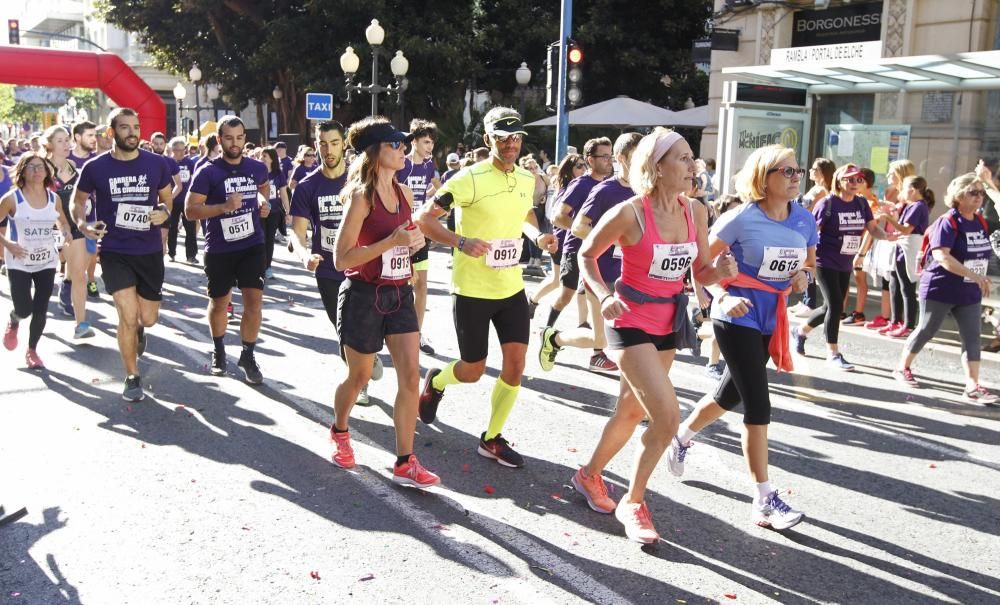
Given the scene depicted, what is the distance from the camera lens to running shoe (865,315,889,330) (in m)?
10.2

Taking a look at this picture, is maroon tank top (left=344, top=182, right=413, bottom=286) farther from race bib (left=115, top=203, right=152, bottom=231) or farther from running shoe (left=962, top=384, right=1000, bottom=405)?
running shoe (left=962, top=384, right=1000, bottom=405)

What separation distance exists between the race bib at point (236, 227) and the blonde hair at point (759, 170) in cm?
378

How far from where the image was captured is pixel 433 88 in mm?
28469

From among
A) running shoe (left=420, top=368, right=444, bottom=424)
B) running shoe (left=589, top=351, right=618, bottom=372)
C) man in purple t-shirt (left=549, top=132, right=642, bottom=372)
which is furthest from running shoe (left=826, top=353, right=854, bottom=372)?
running shoe (left=420, top=368, right=444, bottom=424)

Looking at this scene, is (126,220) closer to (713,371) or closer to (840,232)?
(713,371)

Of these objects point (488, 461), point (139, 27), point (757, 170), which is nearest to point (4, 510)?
point (488, 461)

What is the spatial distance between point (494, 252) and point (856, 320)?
6677 mm

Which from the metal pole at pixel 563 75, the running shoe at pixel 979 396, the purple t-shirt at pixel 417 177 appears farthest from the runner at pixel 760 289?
the metal pole at pixel 563 75

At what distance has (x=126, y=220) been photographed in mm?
6594

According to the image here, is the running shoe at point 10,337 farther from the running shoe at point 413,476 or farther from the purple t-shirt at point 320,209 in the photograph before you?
the running shoe at point 413,476

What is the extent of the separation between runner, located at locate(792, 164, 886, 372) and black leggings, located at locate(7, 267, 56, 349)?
629 centimetres

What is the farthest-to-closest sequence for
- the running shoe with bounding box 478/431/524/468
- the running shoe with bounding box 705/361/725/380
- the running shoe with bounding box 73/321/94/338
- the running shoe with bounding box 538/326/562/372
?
the running shoe with bounding box 73/321/94/338 → the running shoe with bounding box 705/361/725/380 → the running shoe with bounding box 538/326/562/372 → the running shoe with bounding box 478/431/524/468

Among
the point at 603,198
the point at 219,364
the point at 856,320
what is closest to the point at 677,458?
the point at 603,198

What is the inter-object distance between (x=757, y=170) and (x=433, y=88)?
81.2 feet
